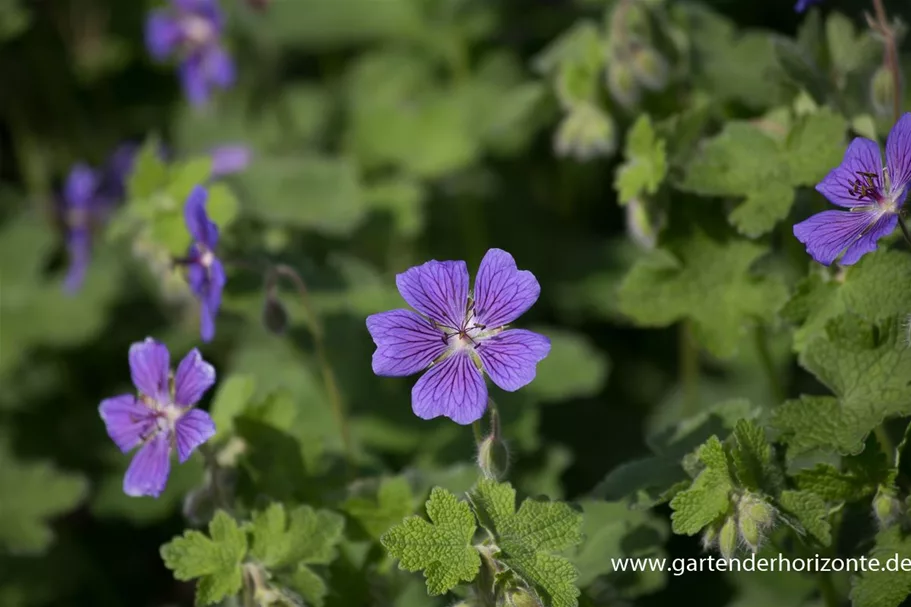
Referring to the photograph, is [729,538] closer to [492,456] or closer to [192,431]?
[492,456]

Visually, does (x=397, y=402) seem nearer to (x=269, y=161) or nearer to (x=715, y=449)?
(x=269, y=161)

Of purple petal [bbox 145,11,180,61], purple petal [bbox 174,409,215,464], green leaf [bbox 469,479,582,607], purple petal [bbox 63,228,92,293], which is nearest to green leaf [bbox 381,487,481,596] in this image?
green leaf [bbox 469,479,582,607]

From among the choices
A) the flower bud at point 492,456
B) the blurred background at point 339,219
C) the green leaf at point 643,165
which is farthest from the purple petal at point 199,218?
the green leaf at point 643,165

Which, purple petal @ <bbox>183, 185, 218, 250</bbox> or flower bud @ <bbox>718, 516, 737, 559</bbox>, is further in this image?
purple petal @ <bbox>183, 185, 218, 250</bbox>

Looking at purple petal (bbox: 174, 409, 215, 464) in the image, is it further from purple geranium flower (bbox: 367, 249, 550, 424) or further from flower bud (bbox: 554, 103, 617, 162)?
flower bud (bbox: 554, 103, 617, 162)

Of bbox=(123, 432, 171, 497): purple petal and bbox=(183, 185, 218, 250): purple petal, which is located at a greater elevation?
bbox=(183, 185, 218, 250): purple petal

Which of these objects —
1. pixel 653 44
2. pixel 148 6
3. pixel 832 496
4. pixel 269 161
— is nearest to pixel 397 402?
pixel 269 161

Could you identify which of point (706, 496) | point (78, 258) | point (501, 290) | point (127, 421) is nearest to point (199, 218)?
point (127, 421)
